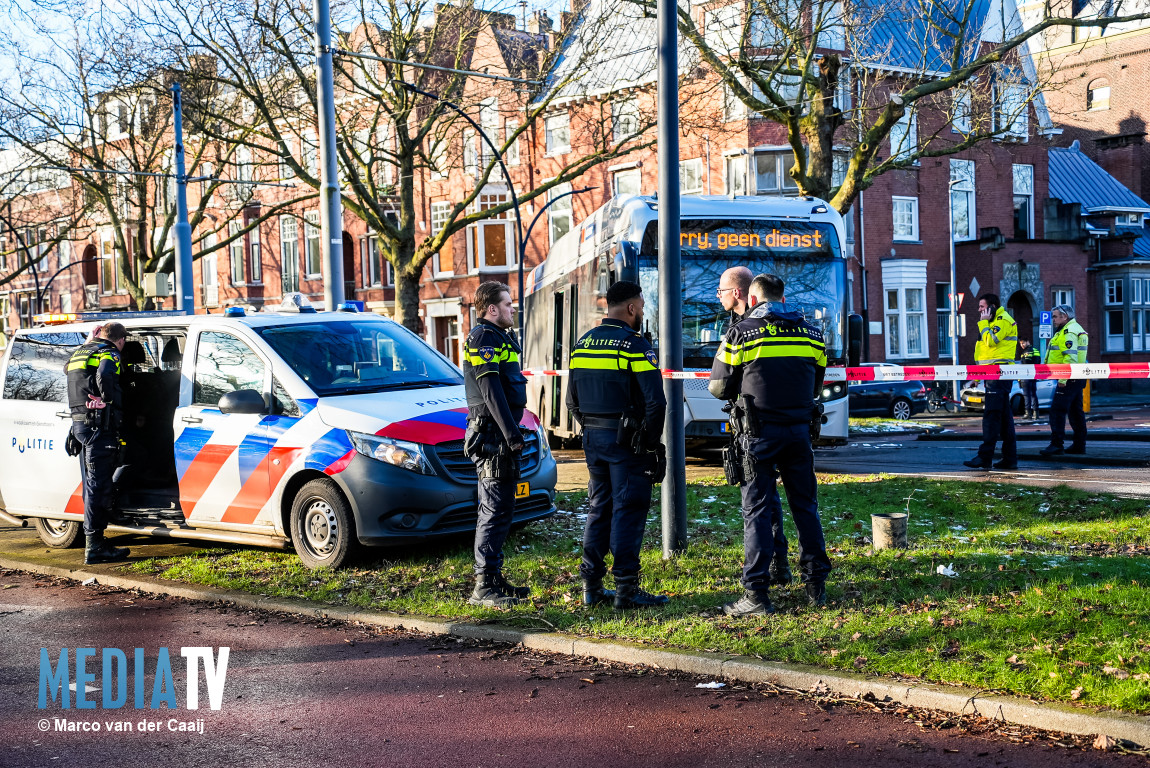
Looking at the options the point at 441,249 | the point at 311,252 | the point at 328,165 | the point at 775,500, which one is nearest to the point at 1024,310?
the point at 441,249

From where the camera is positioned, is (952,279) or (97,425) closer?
(97,425)

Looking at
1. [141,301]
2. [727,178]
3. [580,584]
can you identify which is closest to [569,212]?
[727,178]

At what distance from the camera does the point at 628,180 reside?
39.3m

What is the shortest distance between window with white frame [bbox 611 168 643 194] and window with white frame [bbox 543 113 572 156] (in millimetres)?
2680

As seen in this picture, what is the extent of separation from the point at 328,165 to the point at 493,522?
8.44 metres

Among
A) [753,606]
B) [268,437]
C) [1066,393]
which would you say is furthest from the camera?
[1066,393]

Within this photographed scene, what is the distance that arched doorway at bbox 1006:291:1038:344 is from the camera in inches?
1618

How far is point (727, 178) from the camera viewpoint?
37.7 m

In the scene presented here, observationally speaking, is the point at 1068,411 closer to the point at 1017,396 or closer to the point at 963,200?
the point at 1017,396

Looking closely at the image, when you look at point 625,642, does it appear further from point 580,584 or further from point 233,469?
point 233,469

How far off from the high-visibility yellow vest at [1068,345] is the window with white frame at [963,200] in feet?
88.3

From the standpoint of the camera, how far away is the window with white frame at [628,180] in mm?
38719

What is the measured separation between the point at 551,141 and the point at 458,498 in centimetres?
3526

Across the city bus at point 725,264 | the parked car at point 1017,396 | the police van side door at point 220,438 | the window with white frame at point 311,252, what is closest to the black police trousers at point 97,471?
the police van side door at point 220,438
